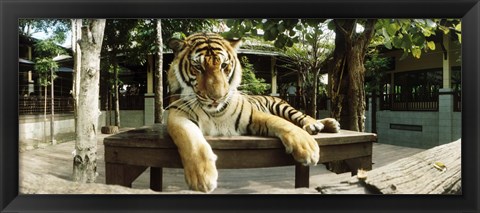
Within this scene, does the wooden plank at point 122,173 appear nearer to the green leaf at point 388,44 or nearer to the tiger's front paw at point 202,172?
the tiger's front paw at point 202,172

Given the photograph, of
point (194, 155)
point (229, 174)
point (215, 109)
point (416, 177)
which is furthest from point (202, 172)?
point (416, 177)

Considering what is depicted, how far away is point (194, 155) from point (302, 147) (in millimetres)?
885

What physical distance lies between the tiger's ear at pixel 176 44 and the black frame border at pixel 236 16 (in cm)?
22

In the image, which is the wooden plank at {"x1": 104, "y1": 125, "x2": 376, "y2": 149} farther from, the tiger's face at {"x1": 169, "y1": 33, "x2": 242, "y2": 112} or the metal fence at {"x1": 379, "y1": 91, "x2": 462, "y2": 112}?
the metal fence at {"x1": 379, "y1": 91, "x2": 462, "y2": 112}

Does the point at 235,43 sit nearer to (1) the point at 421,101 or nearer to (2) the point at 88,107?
(2) the point at 88,107

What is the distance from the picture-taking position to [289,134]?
9.01 feet

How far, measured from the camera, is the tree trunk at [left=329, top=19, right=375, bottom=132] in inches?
115

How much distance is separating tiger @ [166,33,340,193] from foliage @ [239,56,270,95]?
4cm

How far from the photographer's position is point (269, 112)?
290cm

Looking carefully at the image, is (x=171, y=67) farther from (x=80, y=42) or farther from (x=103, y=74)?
(x=80, y=42)

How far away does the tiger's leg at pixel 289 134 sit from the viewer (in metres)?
2.75

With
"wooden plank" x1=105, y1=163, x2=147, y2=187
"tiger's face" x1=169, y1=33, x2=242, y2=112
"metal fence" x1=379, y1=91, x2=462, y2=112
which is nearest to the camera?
"tiger's face" x1=169, y1=33, x2=242, y2=112

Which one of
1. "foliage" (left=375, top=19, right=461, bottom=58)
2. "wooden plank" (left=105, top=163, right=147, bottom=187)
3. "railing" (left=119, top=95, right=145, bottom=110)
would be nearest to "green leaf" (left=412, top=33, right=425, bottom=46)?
"foliage" (left=375, top=19, right=461, bottom=58)

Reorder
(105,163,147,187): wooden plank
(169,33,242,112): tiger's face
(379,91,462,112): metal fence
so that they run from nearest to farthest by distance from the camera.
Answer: (169,33,242,112): tiger's face
(105,163,147,187): wooden plank
(379,91,462,112): metal fence
